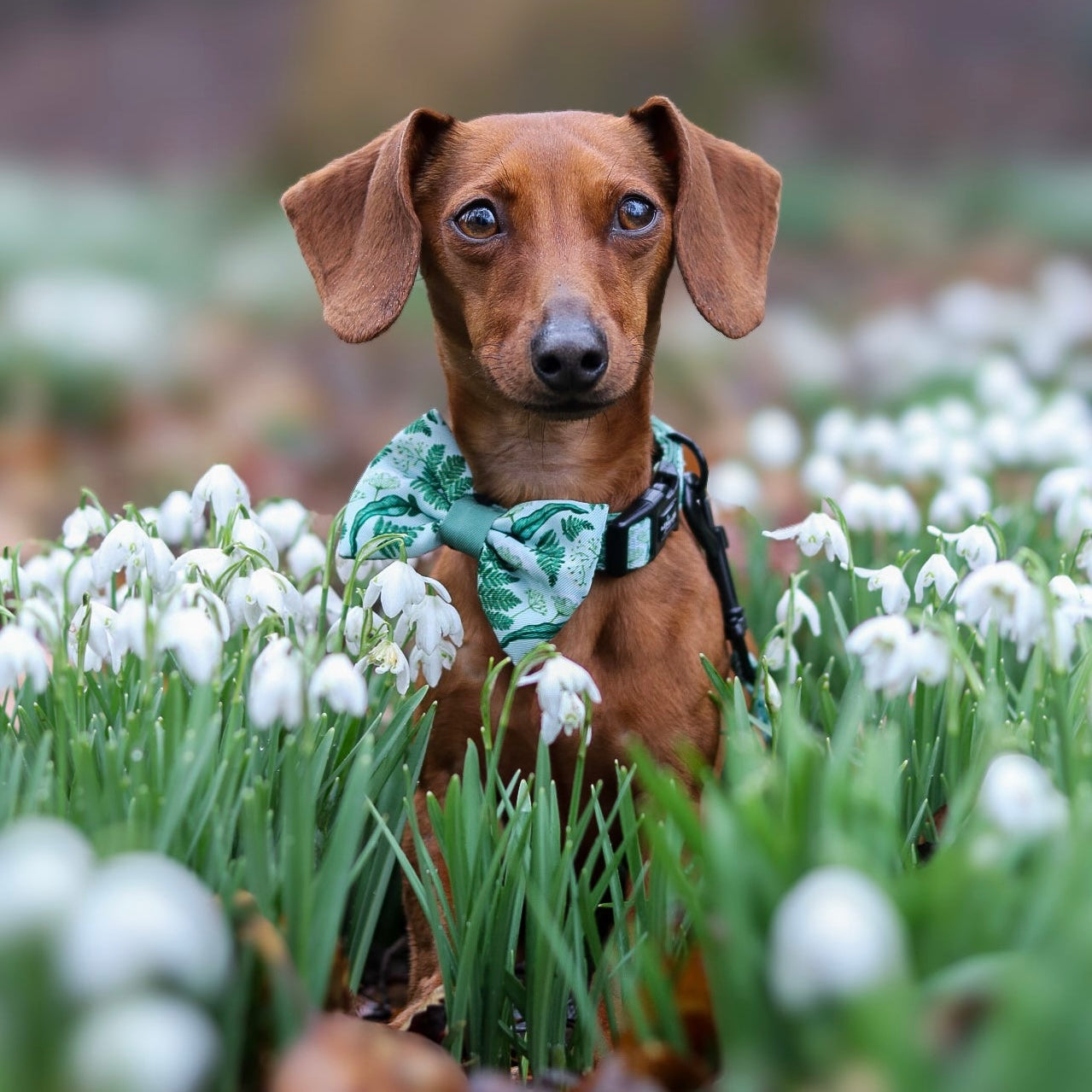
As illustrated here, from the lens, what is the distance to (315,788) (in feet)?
5.97

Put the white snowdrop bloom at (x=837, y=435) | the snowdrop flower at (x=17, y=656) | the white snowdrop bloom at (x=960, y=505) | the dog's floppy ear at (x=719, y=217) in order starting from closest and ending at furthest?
the snowdrop flower at (x=17, y=656) < the dog's floppy ear at (x=719, y=217) < the white snowdrop bloom at (x=960, y=505) < the white snowdrop bloom at (x=837, y=435)

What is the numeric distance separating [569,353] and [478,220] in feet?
1.34

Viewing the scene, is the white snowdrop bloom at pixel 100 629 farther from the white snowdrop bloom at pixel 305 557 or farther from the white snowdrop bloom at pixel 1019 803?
the white snowdrop bloom at pixel 1019 803

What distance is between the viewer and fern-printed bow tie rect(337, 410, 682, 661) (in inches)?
84.2

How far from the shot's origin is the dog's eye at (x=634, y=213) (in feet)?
7.46

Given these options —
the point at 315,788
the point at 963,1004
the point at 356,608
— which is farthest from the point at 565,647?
the point at 963,1004

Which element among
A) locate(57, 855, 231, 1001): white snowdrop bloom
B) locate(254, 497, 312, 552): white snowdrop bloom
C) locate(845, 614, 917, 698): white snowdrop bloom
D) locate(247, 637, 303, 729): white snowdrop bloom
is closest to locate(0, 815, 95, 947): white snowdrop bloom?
locate(57, 855, 231, 1001): white snowdrop bloom

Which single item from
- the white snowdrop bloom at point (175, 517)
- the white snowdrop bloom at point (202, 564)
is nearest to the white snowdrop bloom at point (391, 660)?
the white snowdrop bloom at point (202, 564)

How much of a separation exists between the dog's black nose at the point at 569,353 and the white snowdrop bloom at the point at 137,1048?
1254 mm

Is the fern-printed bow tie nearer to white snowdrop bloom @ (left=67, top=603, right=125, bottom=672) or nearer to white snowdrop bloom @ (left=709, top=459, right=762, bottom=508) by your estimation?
white snowdrop bloom @ (left=67, top=603, right=125, bottom=672)

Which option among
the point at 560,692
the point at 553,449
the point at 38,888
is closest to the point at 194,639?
the point at 560,692

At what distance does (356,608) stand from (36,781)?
1.86 ft

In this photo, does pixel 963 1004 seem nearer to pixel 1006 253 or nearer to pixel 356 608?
pixel 356 608

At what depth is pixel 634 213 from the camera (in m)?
2.29
